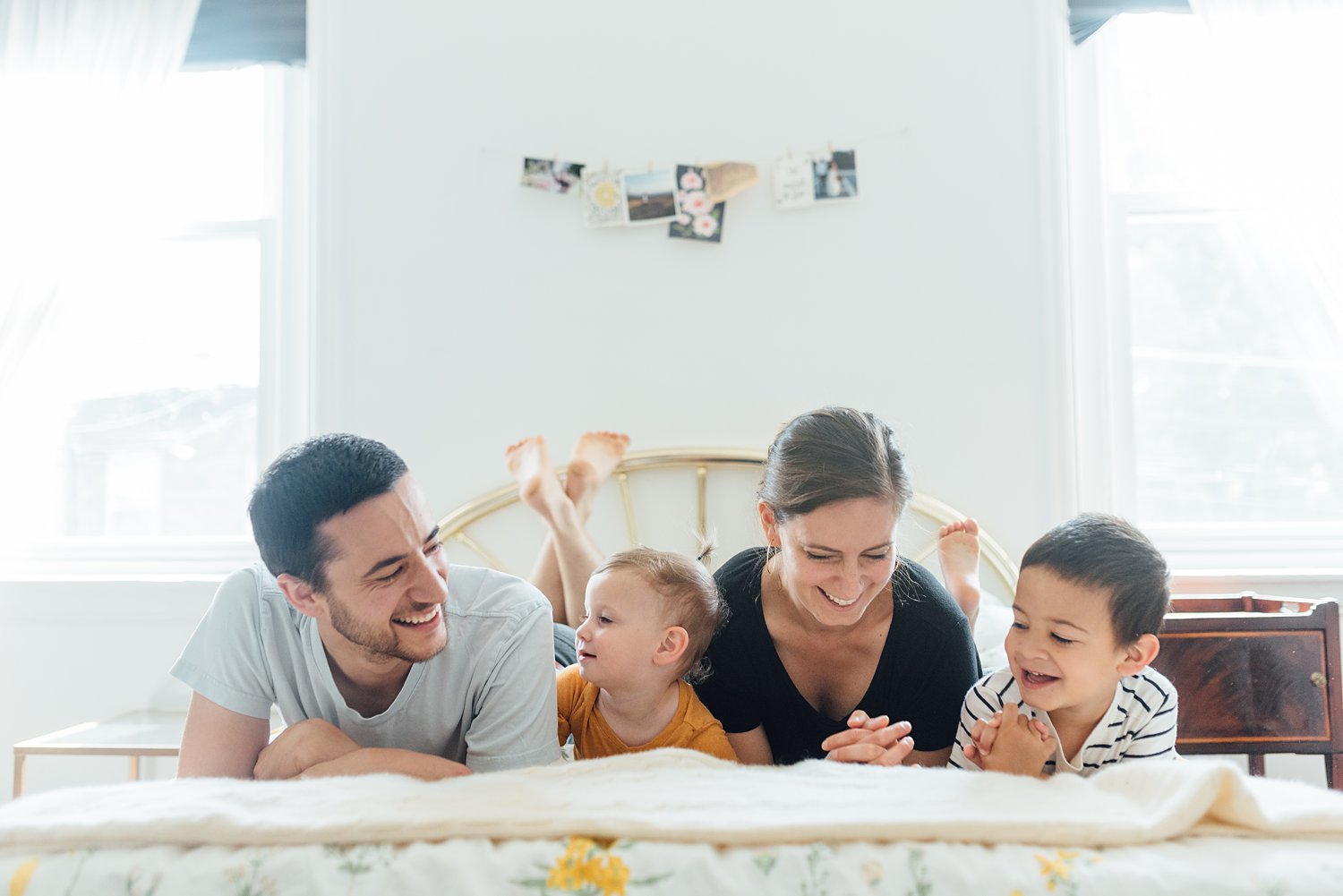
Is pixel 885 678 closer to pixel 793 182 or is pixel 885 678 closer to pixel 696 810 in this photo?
pixel 696 810

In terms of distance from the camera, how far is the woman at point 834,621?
1463 mm

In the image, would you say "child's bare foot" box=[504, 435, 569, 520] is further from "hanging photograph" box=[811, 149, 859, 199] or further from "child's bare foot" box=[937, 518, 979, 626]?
"hanging photograph" box=[811, 149, 859, 199]

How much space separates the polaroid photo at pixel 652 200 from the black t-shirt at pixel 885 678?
1320 mm

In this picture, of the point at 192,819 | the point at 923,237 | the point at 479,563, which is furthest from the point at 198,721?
the point at 923,237

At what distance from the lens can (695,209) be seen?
2.64 metres

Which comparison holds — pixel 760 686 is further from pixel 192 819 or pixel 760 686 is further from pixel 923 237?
pixel 923 237

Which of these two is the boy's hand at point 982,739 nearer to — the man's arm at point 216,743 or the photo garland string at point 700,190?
the man's arm at point 216,743

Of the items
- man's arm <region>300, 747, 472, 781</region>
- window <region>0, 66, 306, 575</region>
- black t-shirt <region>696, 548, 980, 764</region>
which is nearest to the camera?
man's arm <region>300, 747, 472, 781</region>

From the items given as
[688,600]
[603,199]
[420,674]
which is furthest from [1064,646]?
[603,199]

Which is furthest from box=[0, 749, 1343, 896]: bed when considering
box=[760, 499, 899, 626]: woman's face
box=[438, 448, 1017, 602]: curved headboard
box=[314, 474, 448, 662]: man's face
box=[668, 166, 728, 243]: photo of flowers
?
box=[668, 166, 728, 243]: photo of flowers

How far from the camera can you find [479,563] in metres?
2.60

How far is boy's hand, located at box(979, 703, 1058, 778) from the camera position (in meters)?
1.34

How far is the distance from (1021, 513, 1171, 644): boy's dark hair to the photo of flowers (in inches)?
57.0

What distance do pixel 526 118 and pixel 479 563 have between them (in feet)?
3.91
